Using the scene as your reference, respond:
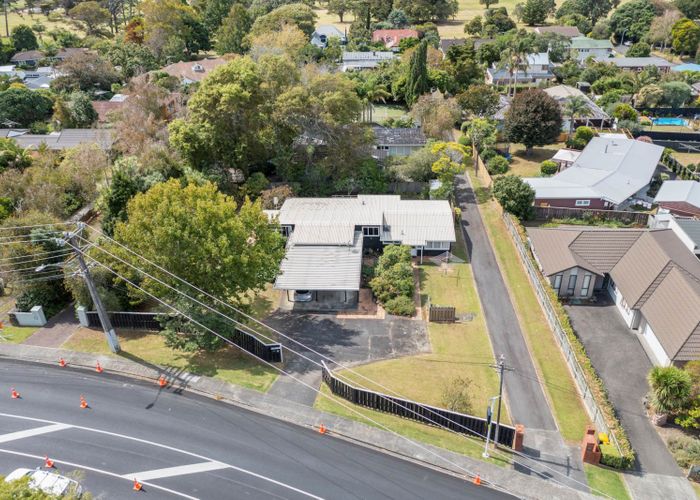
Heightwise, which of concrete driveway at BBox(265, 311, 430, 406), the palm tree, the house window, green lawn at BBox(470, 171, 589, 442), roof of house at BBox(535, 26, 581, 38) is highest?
roof of house at BBox(535, 26, 581, 38)

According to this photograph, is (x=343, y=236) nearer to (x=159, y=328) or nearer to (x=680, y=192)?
(x=159, y=328)

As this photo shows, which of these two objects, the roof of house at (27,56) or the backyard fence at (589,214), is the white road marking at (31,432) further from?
the roof of house at (27,56)

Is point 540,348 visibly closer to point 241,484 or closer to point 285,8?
point 241,484

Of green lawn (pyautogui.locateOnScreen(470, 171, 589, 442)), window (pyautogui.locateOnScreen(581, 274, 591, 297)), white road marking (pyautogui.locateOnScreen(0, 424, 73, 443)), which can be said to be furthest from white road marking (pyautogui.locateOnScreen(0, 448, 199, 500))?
window (pyautogui.locateOnScreen(581, 274, 591, 297))

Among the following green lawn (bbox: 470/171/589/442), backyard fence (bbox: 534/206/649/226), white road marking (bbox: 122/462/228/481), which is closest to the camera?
white road marking (bbox: 122/462/228/481)

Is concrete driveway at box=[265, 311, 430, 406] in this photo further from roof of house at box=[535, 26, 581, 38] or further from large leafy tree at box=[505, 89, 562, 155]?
roof of house at box=[535, 26, 581, 38]

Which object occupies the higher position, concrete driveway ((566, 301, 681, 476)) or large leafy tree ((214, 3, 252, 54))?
large leafy tree ((214, 3, 252, 54))

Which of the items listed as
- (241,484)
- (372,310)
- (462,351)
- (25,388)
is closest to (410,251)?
(372,310)
